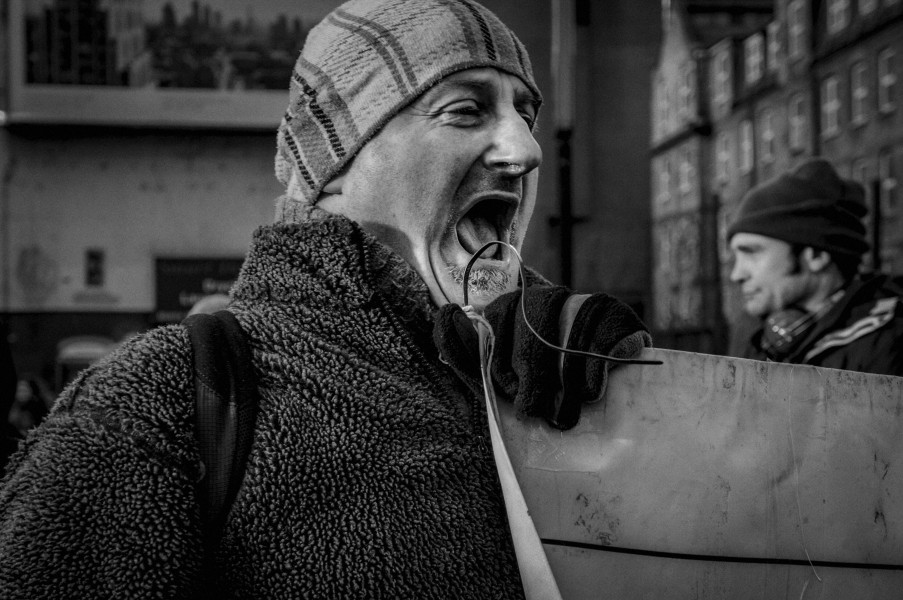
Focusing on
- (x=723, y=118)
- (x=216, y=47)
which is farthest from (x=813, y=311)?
(x=723, y=118)

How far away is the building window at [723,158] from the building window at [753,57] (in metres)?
2.71

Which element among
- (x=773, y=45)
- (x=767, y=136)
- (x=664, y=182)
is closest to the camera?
(x=773, y=45)

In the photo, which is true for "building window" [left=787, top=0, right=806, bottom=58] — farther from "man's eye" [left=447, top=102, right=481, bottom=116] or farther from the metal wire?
the metal wire

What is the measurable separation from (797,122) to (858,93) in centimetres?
475

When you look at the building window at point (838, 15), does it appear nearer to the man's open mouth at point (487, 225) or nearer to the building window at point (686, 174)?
the building window at point (686, 174)

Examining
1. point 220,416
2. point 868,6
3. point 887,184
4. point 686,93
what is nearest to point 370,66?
point 220,416

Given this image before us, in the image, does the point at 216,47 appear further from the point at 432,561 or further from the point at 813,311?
the point at 432,561

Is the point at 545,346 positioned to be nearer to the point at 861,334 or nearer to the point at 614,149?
the point at 861,334

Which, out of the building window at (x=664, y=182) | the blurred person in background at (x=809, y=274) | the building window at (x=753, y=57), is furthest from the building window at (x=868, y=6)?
the blurred person in background at (x=809, y=274)

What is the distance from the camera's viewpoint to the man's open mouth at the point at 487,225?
197cm

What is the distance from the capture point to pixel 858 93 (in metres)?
29.9

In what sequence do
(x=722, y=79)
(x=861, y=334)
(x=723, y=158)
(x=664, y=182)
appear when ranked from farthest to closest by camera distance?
(x=664, y=182)
(x=723, y=158)
(x=722, y=79)
(x=861, y=334)

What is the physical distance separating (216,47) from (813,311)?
10501mm

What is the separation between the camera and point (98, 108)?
43.3ft
